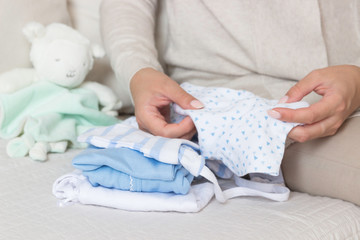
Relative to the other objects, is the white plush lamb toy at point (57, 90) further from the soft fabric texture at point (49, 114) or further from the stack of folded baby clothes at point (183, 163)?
the stack of folded baby clothes at point (183, 163)

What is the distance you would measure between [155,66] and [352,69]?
40 cm

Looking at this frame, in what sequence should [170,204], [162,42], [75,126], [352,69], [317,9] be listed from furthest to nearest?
[162,42] → [75,126] → [317,9] → [352,69] → [170,204]

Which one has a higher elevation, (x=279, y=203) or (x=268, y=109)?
(x=268, y=109)

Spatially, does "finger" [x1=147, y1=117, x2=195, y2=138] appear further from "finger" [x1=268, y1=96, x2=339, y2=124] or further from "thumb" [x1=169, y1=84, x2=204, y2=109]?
"finger" [x1=268, y1=96, x2=339, y2=124]

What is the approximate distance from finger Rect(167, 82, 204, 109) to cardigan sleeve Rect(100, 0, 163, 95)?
6.6 inches

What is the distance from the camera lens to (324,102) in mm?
721

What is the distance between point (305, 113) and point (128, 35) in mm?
498

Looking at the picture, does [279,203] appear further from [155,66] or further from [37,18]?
[37,18]

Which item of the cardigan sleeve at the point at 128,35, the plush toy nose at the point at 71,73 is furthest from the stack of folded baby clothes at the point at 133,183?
the plush toy nose at the point at 71,73

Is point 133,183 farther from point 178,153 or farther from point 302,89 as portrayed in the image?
point 302,89

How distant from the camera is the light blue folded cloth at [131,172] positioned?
70cm

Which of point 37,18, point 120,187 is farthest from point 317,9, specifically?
point 37,18

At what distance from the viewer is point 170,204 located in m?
0.69

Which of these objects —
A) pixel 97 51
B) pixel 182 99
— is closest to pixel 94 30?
pixel 97 51
